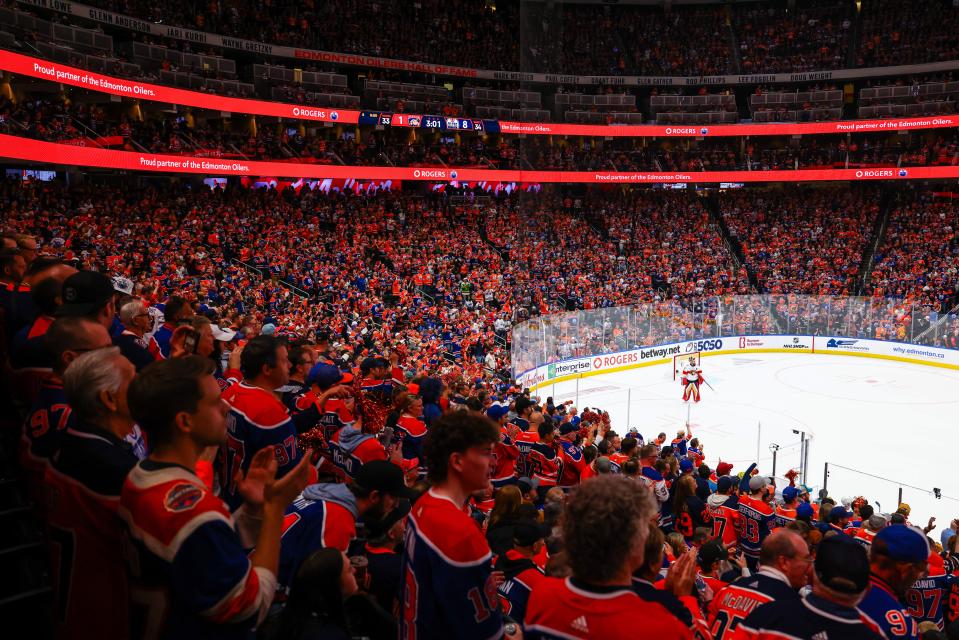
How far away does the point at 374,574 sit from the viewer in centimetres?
344

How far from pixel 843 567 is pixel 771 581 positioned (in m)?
1.01

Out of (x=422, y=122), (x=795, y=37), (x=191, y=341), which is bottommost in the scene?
(x=191, y=341)

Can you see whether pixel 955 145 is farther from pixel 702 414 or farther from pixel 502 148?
pixel 702 414

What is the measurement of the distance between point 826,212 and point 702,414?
838 inches

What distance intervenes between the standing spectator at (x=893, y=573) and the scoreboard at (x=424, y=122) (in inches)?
1214

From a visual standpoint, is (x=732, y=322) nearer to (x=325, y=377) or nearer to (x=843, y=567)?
(x=325, y=377)

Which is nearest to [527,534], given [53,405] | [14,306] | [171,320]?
[53,405]

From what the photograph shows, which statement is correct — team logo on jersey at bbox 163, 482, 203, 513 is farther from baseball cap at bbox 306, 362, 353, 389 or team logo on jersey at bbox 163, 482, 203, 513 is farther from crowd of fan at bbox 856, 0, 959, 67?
crowd of fan at bbox 856, 0, 959, 67

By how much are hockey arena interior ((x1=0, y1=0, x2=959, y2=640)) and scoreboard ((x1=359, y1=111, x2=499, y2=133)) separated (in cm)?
12

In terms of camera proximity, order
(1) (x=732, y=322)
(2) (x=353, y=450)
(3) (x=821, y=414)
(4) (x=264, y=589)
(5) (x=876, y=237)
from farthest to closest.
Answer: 1. (5) (x=876, y=237)
2. (1) (x=732, y=322)
3. (3) (x=821, y=414)
4. (2) (x=353, y=450)
5. (4) (x=264, y=589)

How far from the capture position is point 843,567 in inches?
110

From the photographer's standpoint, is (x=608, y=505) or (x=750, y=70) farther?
(x=750, y=70)

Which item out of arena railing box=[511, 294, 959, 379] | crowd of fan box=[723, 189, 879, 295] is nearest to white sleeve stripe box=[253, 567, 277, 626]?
arena railing box=[511, 294, 959, 379]

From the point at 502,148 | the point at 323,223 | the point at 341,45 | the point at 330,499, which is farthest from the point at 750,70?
the point at 330,499
